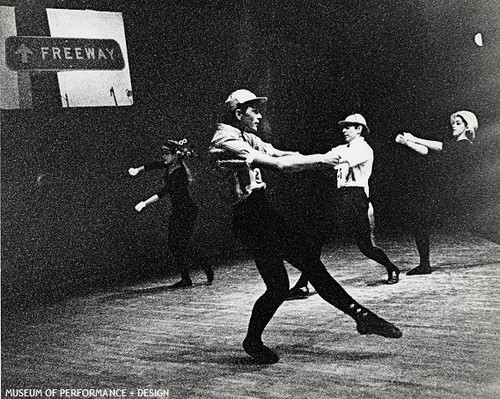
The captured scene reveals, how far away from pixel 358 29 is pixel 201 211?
56.1 inches

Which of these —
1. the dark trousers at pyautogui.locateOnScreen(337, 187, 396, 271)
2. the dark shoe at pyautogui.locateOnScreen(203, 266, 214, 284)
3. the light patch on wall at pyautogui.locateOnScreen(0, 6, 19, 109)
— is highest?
the light patch on wall at pyautogui.locateOnScreen(0, 6, 19, 109)

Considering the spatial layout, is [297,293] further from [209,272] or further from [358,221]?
[209,272]

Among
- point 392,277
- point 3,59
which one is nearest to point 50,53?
point 3,59

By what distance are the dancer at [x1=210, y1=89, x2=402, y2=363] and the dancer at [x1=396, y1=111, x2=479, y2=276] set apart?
98cm

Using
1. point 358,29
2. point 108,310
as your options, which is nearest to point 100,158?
point 108,310

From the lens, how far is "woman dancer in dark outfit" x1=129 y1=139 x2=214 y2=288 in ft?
14.8

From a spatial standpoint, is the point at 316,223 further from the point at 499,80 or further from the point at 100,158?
the point at 100,158

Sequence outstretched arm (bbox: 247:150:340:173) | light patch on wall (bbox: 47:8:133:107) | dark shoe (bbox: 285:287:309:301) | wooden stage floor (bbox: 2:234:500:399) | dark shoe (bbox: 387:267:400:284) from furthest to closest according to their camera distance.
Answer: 1. dark shoe (bbox: 387:267:400:284)
2. dark shoe (bbox: 285:287:309:301)
3. light patch on wall (bbox: 47:8:133:107)
4. outstretched arm (bbox: 247:150:340:173)
5. wooden stage floor (bbox: 2:234:500:399)

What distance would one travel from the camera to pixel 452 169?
3912mm

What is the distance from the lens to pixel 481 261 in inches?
180

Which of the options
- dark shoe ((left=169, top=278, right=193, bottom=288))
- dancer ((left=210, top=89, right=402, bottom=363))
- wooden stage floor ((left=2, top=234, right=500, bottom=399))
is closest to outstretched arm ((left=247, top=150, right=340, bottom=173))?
dancer ((left=210, top=89, right=402, bottom=363))

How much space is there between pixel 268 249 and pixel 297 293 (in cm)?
110

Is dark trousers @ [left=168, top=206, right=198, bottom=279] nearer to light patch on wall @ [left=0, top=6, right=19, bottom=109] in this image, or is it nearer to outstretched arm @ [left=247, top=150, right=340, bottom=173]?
light patch on wall @ [left=0, top=6, right=19, bottom=109]

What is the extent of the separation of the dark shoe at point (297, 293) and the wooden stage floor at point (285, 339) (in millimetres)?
46
